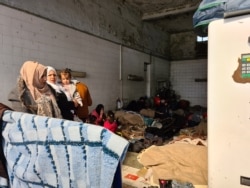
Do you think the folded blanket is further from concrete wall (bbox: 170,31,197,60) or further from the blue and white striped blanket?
concrete wall (bbox: 170,31,197,60)

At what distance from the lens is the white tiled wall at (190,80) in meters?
6.78

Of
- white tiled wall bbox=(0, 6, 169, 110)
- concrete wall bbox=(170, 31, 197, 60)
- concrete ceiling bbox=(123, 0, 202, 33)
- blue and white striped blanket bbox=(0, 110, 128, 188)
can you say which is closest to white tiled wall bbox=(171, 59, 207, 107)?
concrete wall bbox=(170, 31, 197, 60)

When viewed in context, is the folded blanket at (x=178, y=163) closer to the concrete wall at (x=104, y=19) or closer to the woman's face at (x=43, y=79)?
the woman's face at (x=43, y=79)

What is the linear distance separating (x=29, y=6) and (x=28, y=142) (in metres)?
2.71

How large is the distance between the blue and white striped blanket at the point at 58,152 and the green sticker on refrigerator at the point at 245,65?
0.78 metres

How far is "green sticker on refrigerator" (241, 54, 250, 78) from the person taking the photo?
1.00 m

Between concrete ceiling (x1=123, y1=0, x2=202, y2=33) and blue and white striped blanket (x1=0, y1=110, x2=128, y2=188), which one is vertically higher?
concrete ceiling (x1=123, y1=0, x2=202, y2=33)

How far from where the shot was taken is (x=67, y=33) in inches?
138

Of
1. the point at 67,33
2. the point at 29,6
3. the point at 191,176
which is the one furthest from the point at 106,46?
the point at 191,176

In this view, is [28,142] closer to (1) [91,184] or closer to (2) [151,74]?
(1) [91,184]

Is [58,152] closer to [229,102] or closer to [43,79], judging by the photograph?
[229,102]

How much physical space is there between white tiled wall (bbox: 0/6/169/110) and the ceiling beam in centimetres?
105

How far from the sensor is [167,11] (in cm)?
539

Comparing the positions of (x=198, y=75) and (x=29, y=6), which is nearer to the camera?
(x=29, y=6)
